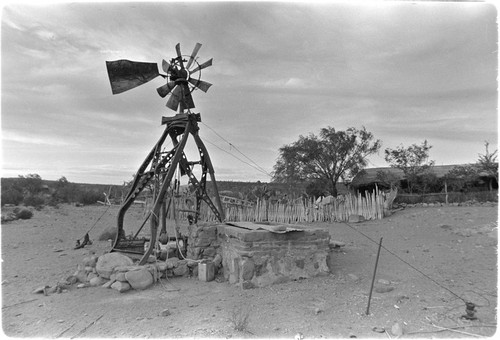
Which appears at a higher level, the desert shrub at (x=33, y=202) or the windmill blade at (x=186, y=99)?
the windmill blade at (x=186, y=99)

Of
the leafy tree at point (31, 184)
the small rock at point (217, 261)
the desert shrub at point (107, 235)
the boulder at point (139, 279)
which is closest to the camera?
the boulder at point (139, 279)

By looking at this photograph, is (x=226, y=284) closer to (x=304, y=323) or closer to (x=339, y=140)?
(x=304, y=323)

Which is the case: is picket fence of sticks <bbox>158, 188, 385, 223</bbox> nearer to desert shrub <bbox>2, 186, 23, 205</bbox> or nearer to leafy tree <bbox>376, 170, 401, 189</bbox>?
leafy tree <bbox>376, 170, 401, 189</bbox>

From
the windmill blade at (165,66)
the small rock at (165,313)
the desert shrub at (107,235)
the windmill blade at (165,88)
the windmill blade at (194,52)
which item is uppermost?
the windmill blade at (194,52)

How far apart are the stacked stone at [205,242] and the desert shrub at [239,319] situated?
217 centimetres

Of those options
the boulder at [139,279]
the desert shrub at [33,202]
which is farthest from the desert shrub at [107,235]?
the desert shrub at [33,202]

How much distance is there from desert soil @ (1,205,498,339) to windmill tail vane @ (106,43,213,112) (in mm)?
3752

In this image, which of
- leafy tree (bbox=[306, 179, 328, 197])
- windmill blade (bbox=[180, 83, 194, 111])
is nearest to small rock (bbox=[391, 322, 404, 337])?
windmill blade (bbox=[180, 83, 194, 111])

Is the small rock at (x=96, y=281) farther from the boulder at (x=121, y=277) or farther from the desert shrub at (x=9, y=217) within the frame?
the desert shrub at (x=9, y=217)

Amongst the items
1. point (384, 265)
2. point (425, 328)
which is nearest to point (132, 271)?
point (425, 328)

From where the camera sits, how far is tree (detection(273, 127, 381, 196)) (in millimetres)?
21969

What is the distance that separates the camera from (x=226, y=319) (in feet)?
13.1

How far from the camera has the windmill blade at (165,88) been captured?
7223mm

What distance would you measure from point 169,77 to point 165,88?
26 cm
